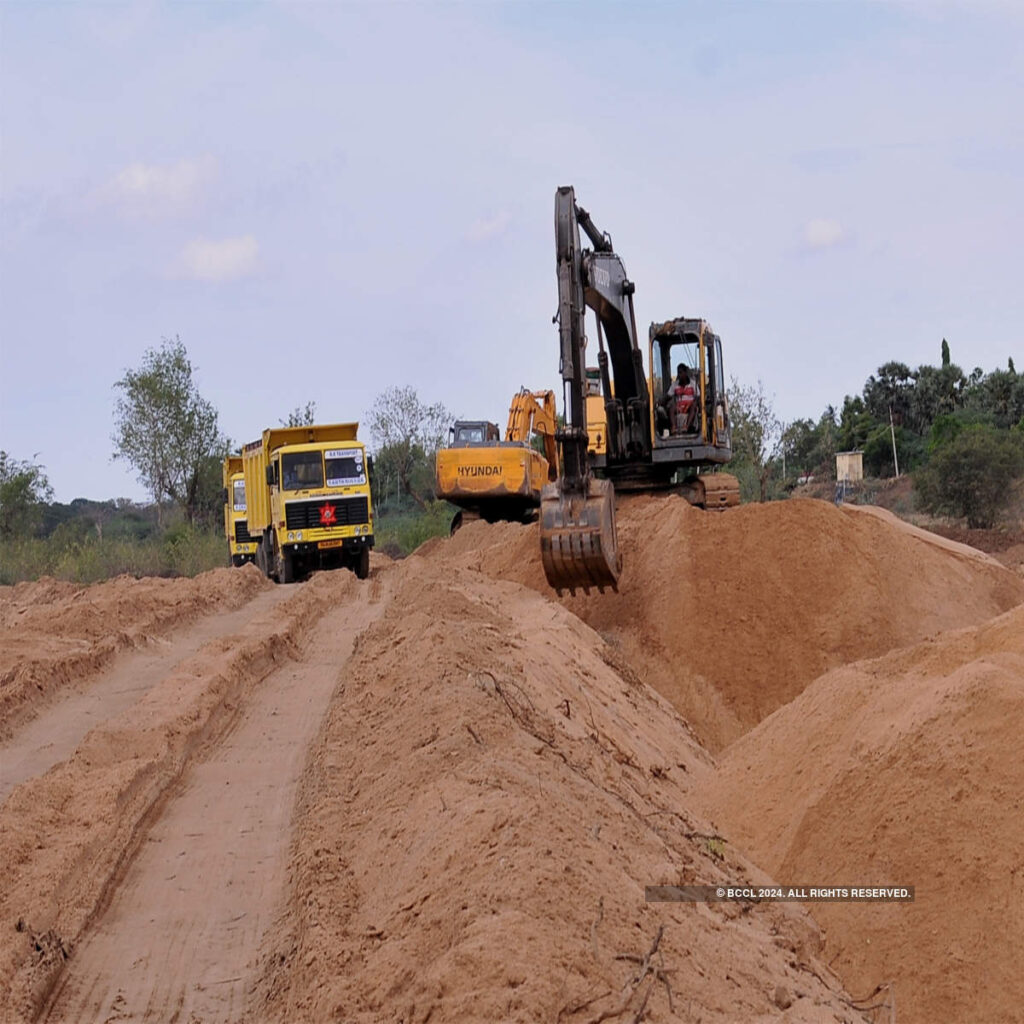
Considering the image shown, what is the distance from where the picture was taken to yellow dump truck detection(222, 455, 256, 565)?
32531 millimetres

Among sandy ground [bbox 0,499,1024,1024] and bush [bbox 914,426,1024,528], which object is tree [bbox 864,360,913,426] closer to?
bush [bbox 914,426,1024,528]

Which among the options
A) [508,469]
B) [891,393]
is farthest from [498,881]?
[891,393]

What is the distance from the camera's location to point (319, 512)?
982 inches

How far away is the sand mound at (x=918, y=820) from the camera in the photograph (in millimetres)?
6492

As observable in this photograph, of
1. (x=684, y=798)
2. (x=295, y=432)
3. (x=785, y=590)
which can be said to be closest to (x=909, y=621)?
(x=785, y=590)

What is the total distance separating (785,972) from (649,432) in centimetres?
1260

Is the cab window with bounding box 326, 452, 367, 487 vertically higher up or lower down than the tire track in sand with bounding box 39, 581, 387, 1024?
higher up

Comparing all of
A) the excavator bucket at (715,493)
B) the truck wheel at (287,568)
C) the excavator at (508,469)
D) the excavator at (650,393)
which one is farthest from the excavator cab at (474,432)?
the excavator bucket at (715,493)

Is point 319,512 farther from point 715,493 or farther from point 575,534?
point 575,534

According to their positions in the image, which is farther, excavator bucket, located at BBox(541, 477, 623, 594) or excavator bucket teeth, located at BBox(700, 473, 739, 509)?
excavator bucket teeth, located at BBox(700, 473, 739, 509)

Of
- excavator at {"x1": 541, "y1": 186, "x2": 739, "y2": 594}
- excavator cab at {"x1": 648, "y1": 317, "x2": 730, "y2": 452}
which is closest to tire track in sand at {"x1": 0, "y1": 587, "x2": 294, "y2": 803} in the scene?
excavator at {"x1": 541, "y1": 186, "x2": 739, "y2": 594}

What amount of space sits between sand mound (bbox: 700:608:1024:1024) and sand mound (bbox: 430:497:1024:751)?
227 inches

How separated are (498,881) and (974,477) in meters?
31.3

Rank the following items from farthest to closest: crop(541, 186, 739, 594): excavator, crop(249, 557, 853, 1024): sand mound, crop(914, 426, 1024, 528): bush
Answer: crop(914, 426, 1024, 528): bush → crop(541, 186, 739, 594): excavator → crop(249, 557, 853, 1024): sand mound
